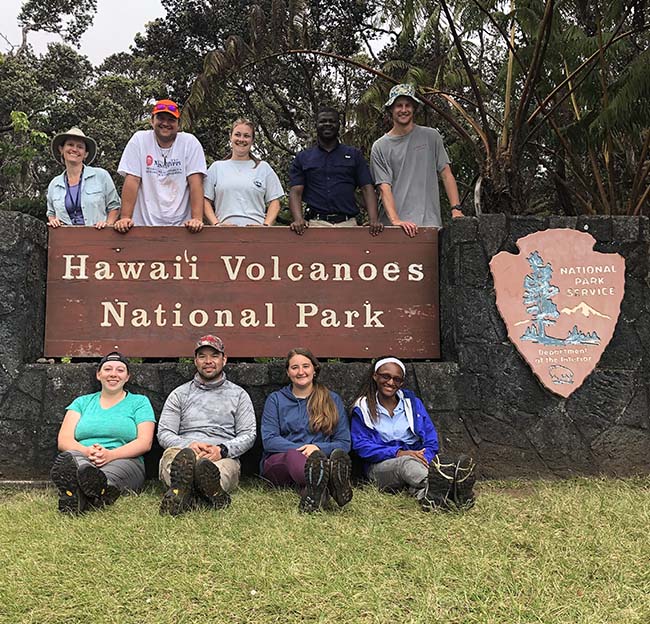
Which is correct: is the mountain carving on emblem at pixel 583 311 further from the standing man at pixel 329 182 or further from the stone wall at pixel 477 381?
the standing man at pixel 329 182

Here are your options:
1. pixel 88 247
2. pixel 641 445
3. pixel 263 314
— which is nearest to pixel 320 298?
pixel 263 314

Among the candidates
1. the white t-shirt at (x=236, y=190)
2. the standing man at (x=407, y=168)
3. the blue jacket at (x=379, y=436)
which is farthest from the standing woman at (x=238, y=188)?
the blue jacket at (x=379, y=436)

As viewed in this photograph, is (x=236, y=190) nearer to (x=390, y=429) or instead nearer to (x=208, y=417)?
(x=208, y=417)

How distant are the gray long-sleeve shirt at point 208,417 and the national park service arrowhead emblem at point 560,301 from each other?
1.80 m

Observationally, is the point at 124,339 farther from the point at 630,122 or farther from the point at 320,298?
the point at 630,122

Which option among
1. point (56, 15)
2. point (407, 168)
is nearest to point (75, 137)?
point (407, 168)

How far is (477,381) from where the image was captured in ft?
15.4

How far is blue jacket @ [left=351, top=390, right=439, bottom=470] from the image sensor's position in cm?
429

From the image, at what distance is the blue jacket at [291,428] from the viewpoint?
4215 millimetres

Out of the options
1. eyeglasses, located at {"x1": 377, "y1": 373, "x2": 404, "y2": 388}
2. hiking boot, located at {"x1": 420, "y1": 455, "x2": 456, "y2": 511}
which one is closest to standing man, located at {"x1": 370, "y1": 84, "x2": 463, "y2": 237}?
eyeglasses, located at {"x1": 377, "y1": 373, "x2": 404, "y2": 388}

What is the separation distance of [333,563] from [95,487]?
1.44 meters

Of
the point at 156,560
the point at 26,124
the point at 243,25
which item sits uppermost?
the point at 243,25

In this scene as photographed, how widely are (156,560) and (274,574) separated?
52 cm

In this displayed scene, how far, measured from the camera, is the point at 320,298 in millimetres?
4879
